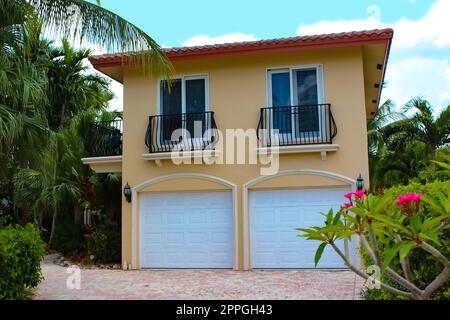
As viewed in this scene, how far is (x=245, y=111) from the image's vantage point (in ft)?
44.0

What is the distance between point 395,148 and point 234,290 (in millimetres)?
13157

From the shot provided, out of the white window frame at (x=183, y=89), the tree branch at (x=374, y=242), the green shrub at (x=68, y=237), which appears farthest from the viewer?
the green shrub at (x=68, y=237)

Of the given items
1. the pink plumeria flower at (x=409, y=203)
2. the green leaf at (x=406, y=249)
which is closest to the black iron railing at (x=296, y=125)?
the pink plumeria flower at (x=409, y=203)

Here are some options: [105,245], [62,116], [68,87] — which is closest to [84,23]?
[105,245]

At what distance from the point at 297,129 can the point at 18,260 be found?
25.4 feet

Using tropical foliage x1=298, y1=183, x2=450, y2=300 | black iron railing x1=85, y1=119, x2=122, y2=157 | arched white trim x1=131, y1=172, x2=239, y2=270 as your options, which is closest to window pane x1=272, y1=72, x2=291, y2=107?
arched white trim x1=131, y1=172, x2=239, y2=270

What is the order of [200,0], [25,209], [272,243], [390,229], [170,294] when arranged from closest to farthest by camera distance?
[390,229]
[170,294]
[200,0]
[272,243]
[25,209]

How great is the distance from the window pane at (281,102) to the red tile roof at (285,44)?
2.90 ft

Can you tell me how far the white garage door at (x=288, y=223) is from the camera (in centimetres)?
1280

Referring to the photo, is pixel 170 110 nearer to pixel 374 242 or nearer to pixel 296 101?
pixel 296 101

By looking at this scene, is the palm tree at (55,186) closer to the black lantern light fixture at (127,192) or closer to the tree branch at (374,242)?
the black lantern light fixture at (127,192)

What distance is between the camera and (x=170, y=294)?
31.1 ft

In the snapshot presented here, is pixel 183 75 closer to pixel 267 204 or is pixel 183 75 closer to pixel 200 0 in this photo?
pixel 200 0

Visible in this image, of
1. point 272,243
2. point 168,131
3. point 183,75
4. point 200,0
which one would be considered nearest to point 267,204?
point 272,243
